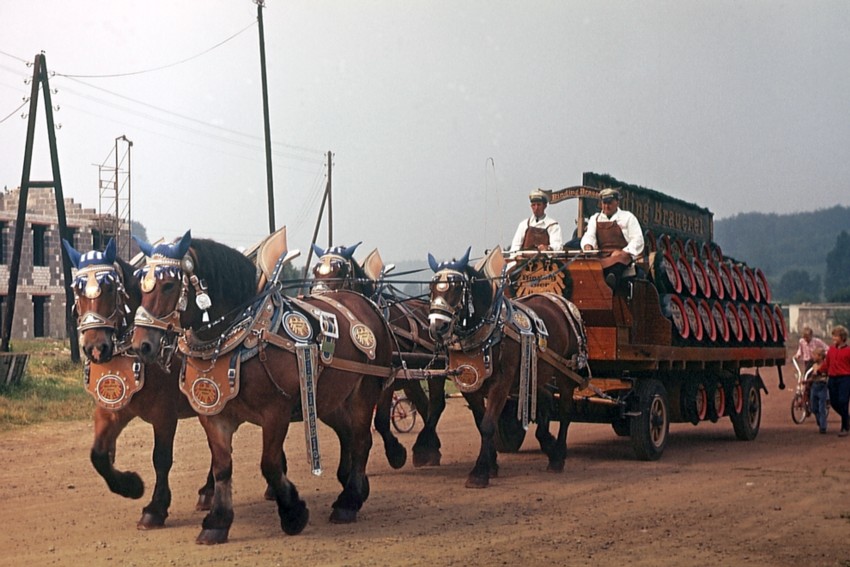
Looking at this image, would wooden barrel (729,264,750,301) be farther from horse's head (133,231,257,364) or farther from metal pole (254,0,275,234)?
metal pole (254,0,275,234)

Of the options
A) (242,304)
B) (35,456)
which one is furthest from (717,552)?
(35,456)

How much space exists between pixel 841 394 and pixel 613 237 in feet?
18.0

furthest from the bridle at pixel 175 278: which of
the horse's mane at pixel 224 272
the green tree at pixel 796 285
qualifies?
the green tree at pixel 796 285

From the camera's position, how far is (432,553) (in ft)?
23.6

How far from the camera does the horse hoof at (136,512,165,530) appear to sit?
805 cm

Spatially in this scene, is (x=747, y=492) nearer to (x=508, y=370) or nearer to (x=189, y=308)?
(x=508, y=370)

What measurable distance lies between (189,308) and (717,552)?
3931 millimetres

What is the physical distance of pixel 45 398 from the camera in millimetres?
17109

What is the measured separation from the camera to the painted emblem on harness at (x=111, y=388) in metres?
7.77

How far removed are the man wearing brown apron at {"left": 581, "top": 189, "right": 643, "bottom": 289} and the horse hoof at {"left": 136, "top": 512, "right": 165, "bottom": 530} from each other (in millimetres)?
5736

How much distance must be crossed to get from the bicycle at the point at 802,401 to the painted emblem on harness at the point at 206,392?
→ 11.7 m

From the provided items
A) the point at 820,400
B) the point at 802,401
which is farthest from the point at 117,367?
the point at 802,401

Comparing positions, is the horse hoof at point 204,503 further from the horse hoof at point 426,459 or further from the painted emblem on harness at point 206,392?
the horse hoof at point 426,459

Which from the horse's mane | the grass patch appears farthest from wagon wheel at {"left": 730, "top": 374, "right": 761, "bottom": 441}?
the grass patch
